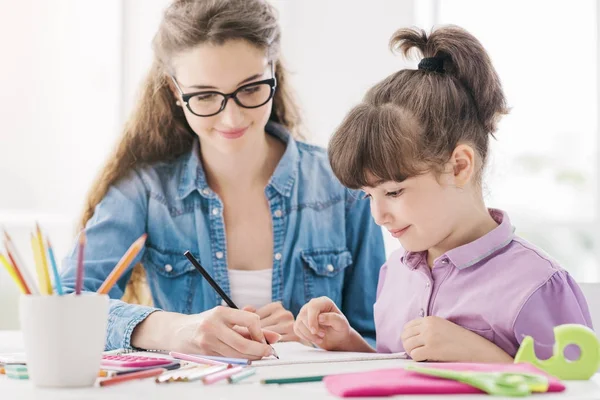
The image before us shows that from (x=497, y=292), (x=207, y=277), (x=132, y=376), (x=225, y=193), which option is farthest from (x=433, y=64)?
(x=132, y=376)

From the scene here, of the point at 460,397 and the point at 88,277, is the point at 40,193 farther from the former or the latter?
the point at 460,397

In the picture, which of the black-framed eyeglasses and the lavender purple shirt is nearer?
the lavender purple shirt

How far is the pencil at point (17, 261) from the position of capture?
851mm

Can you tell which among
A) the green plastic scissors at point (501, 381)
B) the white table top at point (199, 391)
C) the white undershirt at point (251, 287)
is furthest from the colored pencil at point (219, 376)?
the white undershirt at point (251, 287)

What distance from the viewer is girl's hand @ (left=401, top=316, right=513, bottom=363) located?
111 cm

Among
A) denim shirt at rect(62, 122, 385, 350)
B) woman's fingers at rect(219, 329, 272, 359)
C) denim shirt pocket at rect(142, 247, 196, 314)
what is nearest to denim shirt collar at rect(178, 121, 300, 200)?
denim shirt at rect(62, 122, 385, 350)

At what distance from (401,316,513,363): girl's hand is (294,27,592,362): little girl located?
0.03 m

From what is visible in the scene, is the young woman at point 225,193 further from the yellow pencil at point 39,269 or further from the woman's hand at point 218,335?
the yellow pencil at point 39,269

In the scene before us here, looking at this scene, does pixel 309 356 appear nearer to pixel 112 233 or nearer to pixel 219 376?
pixel 219 376

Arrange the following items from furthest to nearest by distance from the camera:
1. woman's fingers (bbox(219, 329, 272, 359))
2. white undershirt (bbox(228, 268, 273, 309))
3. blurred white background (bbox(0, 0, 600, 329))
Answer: blurred white background (bbox(0, 0, 600, 329)) → white undershirt (bbox(228, 268, 273, 309)) → woman's fingers (bbox(219, 329, 272, 359))

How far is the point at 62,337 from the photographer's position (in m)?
0.85

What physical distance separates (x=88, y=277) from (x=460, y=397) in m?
0.99

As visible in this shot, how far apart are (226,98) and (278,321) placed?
1.42ft

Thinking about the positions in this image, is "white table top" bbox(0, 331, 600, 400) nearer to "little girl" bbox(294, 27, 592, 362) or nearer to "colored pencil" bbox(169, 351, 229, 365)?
"colored pencil" bbox(169, 351, 229, 365)
